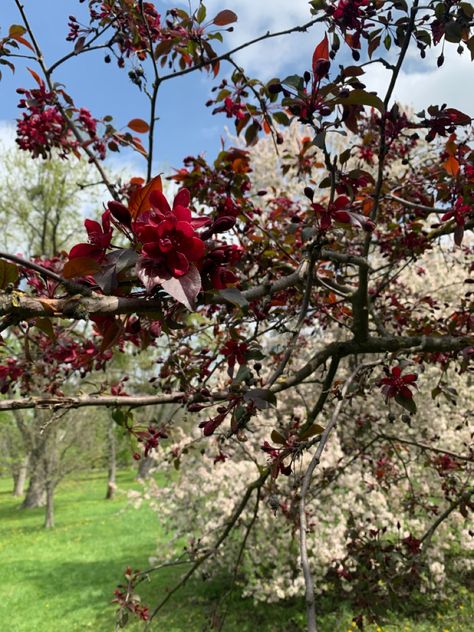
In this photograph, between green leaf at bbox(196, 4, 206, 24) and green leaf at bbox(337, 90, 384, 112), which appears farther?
green leaf at bbox(196, 4, 206, 24)

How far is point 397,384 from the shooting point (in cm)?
138

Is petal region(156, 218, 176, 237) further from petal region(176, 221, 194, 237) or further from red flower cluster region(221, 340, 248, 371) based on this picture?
red flower cluster region(221, 340, 248, 371)

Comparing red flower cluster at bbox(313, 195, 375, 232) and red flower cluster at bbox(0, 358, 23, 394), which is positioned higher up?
red flower cluster at bbox(313, 195, 375, 232)

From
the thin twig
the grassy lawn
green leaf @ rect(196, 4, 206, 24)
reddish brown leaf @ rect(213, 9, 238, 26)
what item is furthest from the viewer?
the grassy lawn

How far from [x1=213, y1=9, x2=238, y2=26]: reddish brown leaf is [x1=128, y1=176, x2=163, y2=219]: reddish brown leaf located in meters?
1.57

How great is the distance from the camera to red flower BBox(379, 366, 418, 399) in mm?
1357

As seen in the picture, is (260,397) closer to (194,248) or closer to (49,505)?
(194,248)

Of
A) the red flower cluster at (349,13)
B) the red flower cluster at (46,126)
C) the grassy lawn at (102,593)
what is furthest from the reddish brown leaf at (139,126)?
the grassy lawn at (102,593)

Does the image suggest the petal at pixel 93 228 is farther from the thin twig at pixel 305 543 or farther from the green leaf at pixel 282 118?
the green leaf at pixel 282 118

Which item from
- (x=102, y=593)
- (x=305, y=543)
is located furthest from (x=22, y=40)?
(x=102, y=593)

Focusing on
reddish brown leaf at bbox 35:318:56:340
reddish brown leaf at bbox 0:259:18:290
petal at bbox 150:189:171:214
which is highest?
petal at bbox 150:189:171:214

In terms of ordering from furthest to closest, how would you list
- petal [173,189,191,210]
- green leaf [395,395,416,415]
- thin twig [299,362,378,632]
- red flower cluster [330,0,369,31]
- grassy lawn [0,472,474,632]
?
1. grassy lawn [0,472,474,632]
2. red flower cluster [330,0,369,31]
3. green leaf [395,395,416,415]
4. thin twig [299,362,378,632]
5. petal [173,189,191,210]

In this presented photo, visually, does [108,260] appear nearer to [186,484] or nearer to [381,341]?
[381,341]

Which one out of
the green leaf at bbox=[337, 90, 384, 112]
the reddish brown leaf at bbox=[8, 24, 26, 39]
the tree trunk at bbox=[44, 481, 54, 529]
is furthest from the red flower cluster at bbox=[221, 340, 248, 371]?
the tree trunk at bbox=[44, 481, 54, 529]
